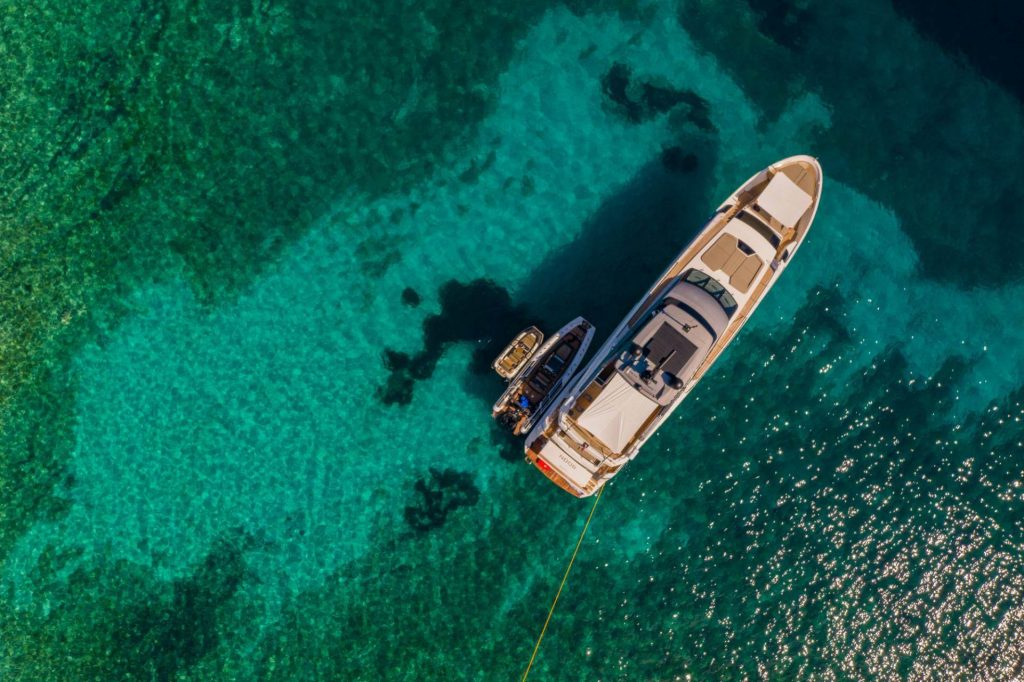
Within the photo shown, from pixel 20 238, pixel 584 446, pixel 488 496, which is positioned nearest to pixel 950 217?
pixel 584 446

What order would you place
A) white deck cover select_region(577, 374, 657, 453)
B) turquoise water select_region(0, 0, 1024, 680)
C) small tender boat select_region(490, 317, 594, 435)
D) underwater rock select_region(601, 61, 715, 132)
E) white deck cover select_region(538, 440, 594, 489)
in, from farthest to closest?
underwater rock select_region(601, 61, 715, 132) → turquoise water select_region(0, 0, 1024, 680) → small tender boat select_region(490, 317, 594, 435) → white deck cover select_region(538, 440, 594, 489) → white deck cover select_region(577, 374, 657, 453)

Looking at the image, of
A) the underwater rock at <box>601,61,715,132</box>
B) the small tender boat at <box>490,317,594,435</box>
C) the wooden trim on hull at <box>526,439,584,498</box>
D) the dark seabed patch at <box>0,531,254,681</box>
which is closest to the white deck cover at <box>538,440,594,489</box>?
the wooden trim on hull at <box>526,439,584,498</box>

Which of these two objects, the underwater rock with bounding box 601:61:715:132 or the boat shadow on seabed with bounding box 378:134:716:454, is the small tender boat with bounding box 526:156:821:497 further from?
the underwater rock with bounding box 601:61:715:132

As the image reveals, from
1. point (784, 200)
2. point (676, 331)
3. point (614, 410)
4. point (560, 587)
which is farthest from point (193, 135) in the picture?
point (560, 587)

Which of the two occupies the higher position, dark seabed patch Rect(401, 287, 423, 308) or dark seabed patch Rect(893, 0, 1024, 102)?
dark seabed patch Rect(893, 0, 1024, 102)

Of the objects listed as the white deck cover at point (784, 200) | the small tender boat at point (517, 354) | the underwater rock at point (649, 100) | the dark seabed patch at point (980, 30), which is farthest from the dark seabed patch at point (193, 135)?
the dark seabed patch at point (980, 30)

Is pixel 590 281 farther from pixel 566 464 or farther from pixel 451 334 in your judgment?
pixel 566 464
